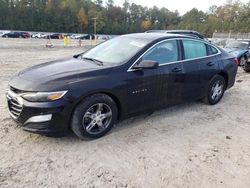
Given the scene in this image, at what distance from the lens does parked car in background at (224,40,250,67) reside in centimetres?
1274

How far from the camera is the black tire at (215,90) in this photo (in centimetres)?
556

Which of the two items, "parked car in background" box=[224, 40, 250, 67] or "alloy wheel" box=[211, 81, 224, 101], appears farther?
"parked car in background" box=[224, 40, 250, 67]

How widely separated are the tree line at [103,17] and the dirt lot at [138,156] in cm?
6768

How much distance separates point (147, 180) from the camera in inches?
120

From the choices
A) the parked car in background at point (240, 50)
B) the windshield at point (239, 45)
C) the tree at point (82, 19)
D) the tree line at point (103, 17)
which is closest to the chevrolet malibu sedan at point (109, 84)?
the parked car in background at point (240, 50)

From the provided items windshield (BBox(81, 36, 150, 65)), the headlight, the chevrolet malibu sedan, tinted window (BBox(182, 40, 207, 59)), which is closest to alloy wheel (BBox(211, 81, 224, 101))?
the chevrolet malibu sedan

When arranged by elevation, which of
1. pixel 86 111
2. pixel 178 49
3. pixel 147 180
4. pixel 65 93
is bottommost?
pixel 147 180

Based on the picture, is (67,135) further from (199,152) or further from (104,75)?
(199,152)

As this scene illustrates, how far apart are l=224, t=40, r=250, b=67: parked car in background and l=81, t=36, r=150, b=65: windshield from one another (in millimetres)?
9407

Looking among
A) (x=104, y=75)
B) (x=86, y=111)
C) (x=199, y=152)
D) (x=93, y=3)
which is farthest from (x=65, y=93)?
(x=93, y=3)

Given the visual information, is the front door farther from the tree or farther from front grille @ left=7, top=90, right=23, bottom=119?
the tree

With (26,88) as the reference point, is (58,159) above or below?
below

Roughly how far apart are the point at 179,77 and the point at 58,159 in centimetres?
259

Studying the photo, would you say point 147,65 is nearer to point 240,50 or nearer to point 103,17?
point 240,50
